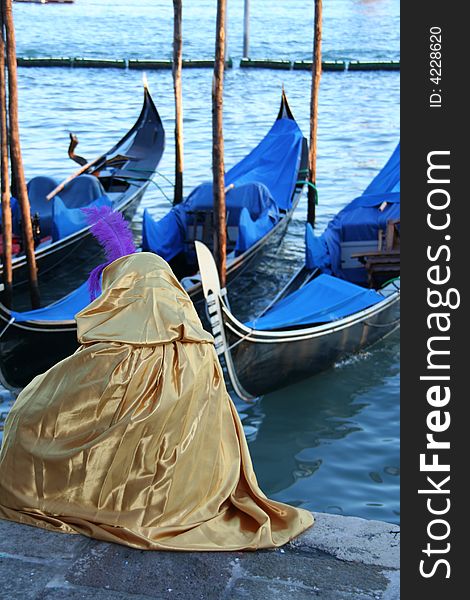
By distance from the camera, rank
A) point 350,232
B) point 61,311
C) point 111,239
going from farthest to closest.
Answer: point 350,232 < point 61,311 < point 111,239

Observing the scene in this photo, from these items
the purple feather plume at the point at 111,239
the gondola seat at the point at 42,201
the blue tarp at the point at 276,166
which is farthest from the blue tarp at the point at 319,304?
the purple feather plume at the point at 111,239

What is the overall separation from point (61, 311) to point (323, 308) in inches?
64.6

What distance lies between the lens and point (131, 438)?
2.87 metres

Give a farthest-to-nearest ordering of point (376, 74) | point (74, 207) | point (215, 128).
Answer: point (376, 74) → point (74, 207) → point (215, 128)

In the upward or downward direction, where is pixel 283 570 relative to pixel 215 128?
downward

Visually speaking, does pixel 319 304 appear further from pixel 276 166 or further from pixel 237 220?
pixel 276 166

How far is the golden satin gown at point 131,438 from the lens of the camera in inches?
113

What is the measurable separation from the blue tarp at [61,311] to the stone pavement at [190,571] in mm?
2978

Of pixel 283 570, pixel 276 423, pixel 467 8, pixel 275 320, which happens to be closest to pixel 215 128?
pixel 275 320

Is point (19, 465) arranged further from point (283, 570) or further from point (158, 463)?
point (283, 570)

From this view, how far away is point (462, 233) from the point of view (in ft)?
9.18

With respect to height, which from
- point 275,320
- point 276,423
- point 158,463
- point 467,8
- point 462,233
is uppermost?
point 467,8

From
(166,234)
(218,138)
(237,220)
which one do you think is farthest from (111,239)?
(237,220)

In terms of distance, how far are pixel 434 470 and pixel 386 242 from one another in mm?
4532
